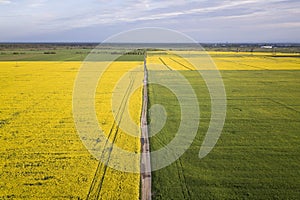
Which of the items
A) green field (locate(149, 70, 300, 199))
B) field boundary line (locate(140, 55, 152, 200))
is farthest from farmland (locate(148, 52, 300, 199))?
field boundary line (locate(140, 55, 152, 200))

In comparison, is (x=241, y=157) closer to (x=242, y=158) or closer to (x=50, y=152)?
(x=242, y=158)

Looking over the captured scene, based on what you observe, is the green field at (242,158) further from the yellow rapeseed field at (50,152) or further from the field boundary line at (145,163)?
the yellow rapeseed field at (50,152)

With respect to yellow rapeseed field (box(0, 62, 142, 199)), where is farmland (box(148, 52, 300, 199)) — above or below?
above

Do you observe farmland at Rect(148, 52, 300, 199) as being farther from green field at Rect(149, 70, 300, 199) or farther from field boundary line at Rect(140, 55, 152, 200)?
field boundary line at Rect(140, 55, 152, 200)

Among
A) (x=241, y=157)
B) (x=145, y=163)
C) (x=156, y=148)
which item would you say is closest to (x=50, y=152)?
(x=145, y=163)

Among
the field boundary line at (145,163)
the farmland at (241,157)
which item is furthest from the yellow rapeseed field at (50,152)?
the farmland at (241,157)
